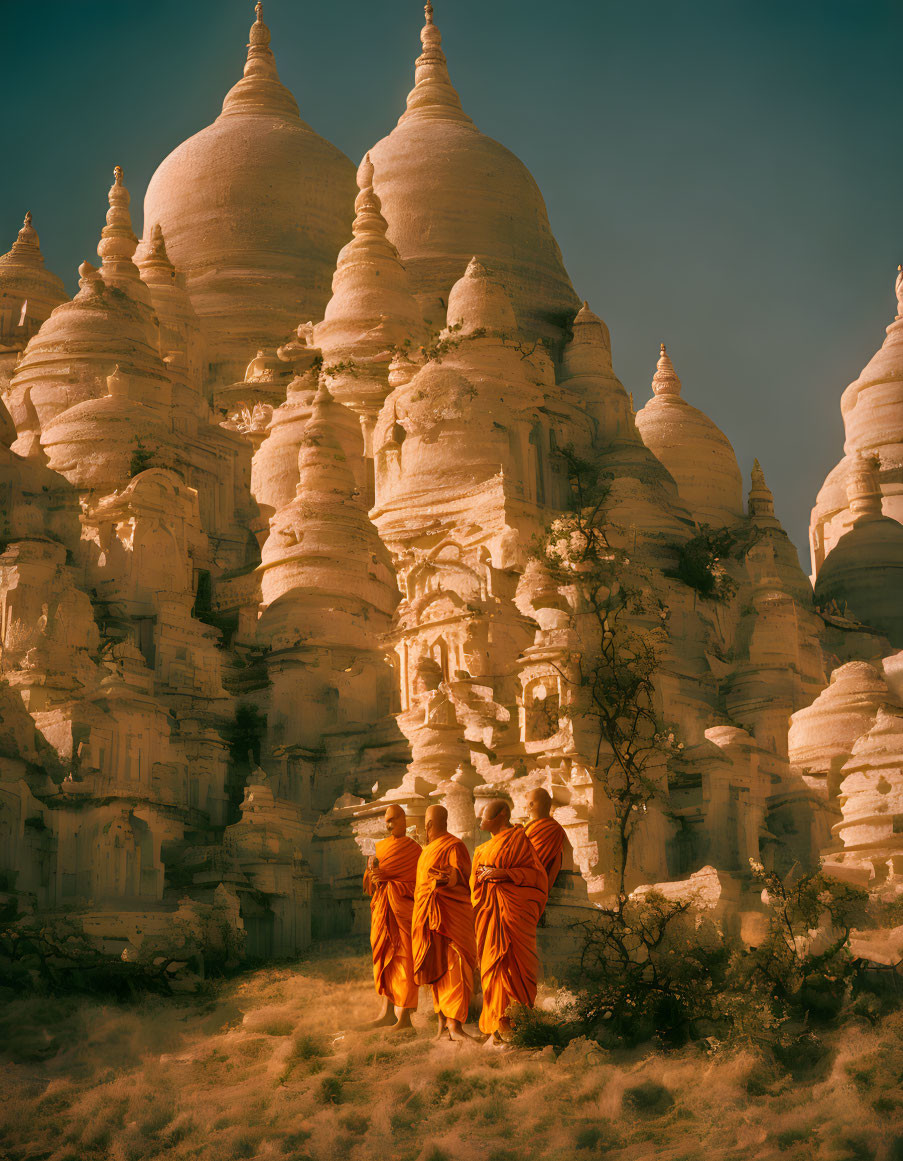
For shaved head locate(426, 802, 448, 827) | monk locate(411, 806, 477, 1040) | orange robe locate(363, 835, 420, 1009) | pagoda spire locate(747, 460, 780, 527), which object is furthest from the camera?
pagoda spire locate(747, 460, 780, 527)

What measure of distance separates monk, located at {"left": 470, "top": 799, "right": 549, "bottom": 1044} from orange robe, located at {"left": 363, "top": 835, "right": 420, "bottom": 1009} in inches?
51.3

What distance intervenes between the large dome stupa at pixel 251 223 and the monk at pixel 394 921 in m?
35.1

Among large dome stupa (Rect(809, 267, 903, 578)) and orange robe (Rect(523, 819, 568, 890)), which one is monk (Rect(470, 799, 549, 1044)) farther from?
large dome stupa (Rect(809, 267, 903, 578))

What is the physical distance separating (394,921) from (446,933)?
111cm

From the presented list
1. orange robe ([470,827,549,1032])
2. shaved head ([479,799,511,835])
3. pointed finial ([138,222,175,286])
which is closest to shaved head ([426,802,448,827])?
shaved head ([479,799,511,835])

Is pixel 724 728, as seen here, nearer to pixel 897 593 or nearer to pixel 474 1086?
pixel 897 593

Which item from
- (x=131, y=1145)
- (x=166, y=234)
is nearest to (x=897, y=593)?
(x=166, y=234)

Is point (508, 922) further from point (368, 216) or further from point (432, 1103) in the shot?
point (368, 216)

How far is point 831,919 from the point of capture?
27562 millimetres

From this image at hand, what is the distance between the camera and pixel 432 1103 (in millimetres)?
22062

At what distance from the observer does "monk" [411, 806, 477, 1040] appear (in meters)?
23.9

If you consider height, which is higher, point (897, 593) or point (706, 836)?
point (897, 593)

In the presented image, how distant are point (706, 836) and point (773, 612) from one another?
9.54 metres

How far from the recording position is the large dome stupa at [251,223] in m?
60.3
